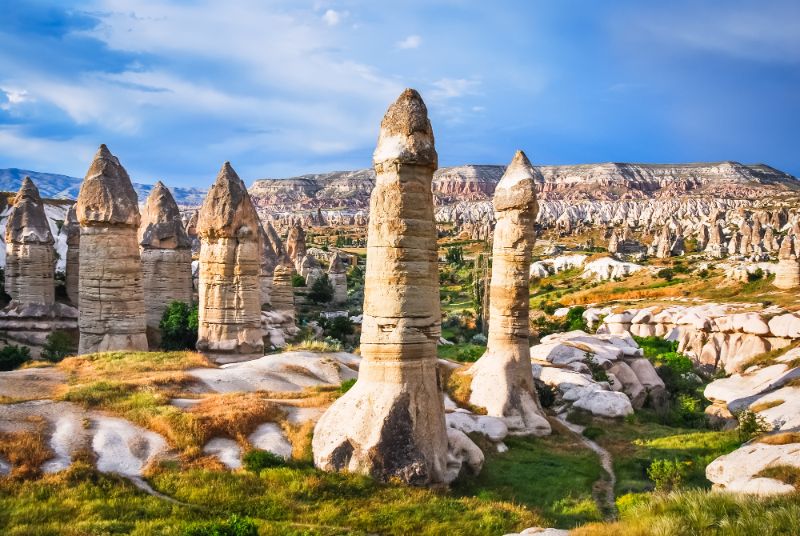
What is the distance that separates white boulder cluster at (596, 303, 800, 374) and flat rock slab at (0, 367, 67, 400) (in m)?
27.5

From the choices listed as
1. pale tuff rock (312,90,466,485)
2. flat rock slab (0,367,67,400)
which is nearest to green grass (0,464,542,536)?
pale tuff rock (312,90,466,485)

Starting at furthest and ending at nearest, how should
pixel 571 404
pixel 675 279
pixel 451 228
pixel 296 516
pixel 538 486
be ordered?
pixel 451 228 < pixel 675 279 < pixel 571 404 < pixel 538 486 < pixel 296 516

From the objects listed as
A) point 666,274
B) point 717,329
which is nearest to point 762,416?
point 717,329

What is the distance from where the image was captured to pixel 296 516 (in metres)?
8.69

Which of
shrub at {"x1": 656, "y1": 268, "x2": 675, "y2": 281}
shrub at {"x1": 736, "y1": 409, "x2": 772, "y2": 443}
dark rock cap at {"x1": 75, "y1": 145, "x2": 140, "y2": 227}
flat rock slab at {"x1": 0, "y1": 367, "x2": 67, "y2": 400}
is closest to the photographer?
flat rock slab at {"x1": 0, "y1": 367, "x2": 67, "y2": 400}

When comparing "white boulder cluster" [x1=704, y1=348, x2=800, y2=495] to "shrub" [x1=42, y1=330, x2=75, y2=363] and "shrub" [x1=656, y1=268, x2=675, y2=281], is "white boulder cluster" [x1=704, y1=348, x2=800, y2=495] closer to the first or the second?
"shrub" [x1=42, y1=330, x2=75, y2=363]

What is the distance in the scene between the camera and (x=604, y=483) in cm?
1281

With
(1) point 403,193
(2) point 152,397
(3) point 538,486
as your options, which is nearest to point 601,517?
(3) point 538,486

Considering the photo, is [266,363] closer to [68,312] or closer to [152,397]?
[152,397]

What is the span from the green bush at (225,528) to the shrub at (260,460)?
238 centimetres

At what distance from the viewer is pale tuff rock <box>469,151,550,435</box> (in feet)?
54.9

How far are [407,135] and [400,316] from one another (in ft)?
10.8

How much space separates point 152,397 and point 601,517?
887cm

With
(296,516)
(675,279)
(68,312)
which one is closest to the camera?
(296,516)
